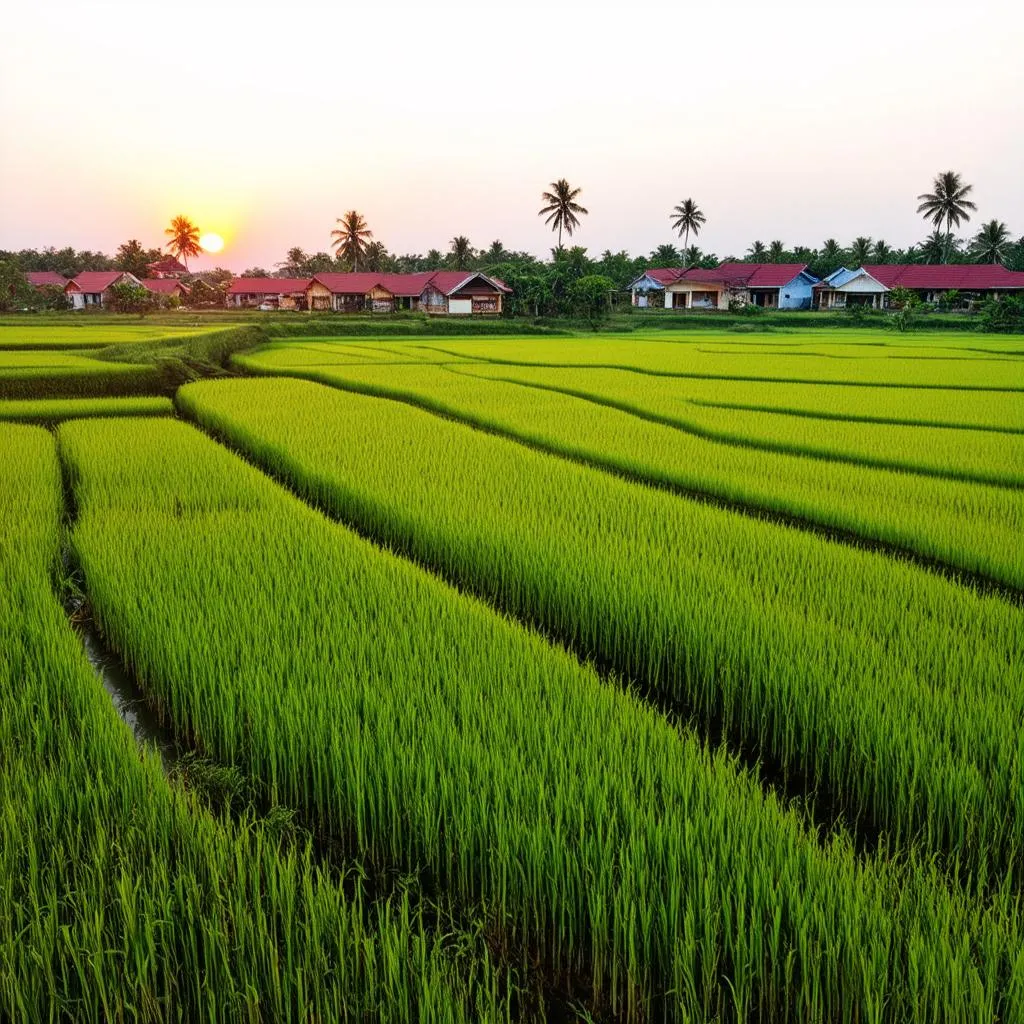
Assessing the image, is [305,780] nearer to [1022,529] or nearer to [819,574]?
[819,574]

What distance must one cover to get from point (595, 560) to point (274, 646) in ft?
5.90

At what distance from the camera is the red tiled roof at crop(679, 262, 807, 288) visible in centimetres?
4931

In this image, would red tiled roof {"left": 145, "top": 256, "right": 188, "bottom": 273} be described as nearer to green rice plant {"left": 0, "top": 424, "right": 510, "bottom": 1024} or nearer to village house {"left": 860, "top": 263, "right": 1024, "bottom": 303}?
village house {"left": 860, "top": 263, "right": 1024, "bottom": 303}

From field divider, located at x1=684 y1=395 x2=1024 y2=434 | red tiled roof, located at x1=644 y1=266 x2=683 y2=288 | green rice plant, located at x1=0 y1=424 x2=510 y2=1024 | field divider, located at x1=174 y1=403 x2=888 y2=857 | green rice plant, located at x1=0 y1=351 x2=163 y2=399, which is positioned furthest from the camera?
red tiled roof, located at x1=644 y1=266 x2=683 y2=288

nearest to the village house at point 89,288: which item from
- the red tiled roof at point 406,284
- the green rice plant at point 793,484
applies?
the red tiled roof at point 406,284

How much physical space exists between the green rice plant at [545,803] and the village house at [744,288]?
161 feet

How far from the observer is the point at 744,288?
50.0 m

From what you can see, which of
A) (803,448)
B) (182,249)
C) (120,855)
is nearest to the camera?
(120,855)

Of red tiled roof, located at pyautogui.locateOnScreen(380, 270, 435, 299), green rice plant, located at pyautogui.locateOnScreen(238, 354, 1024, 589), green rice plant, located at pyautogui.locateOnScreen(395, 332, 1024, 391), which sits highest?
red tiled roof, located at pyautogui.locateOnScreen(380, 270, 435, 299)

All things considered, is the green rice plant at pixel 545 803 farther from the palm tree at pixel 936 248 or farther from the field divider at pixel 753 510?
the palm tree at pixel 936 248

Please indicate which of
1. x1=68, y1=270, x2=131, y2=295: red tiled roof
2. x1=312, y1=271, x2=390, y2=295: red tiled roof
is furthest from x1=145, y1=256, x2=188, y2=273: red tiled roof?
x1=312, y1=271, x2=390, y2=295: red tiled roof

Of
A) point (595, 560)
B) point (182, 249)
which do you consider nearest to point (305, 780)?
point (595, 560)

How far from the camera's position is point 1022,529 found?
16.5ft

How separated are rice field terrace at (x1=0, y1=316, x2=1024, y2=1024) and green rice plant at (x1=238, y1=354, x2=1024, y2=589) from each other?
0.14ft
